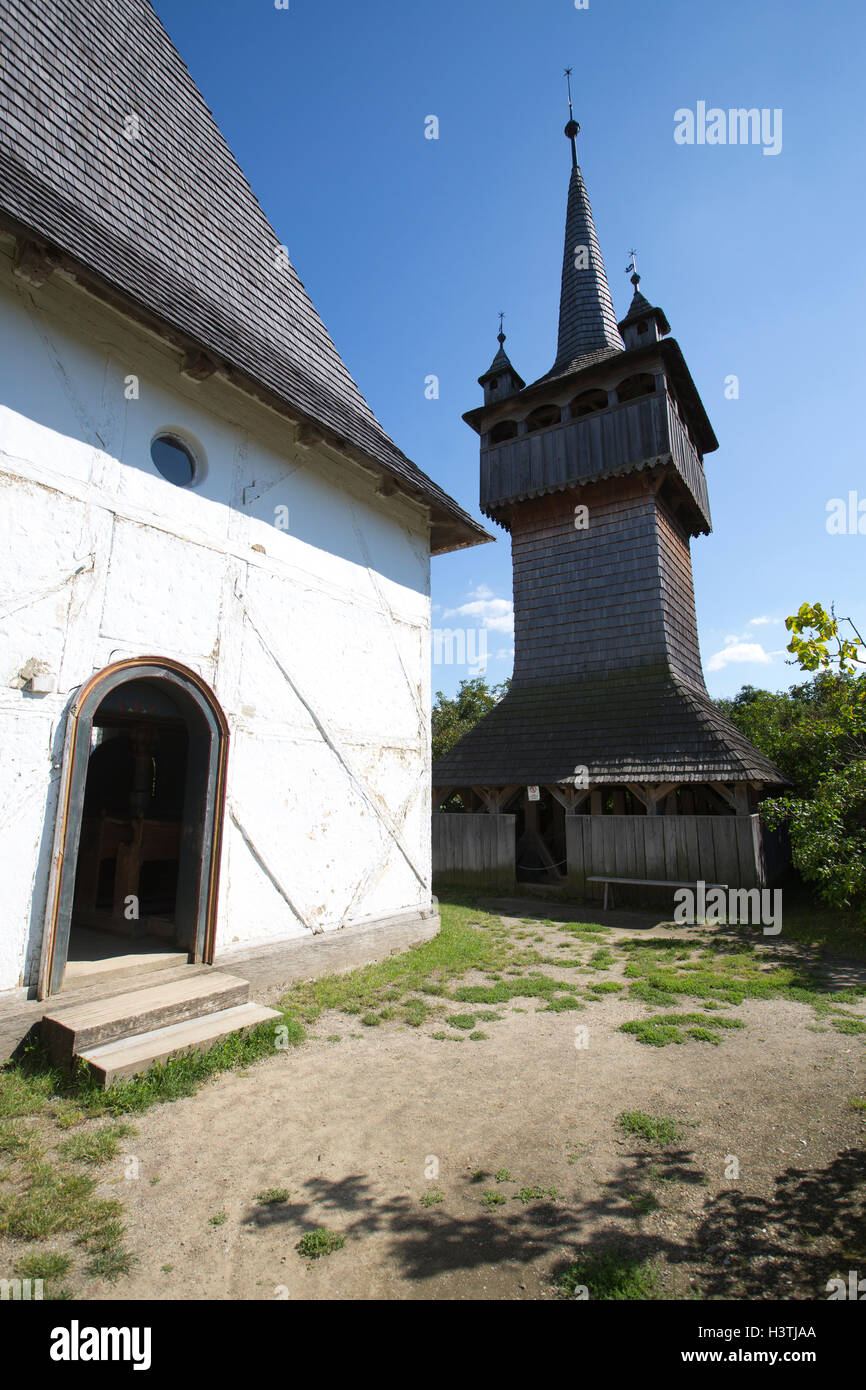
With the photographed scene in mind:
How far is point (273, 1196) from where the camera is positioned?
10.7 feet

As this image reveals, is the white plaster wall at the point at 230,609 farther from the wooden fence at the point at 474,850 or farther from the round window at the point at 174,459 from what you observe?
the wooden fence at the point at 474,850

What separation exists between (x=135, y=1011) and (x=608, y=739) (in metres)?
10.7

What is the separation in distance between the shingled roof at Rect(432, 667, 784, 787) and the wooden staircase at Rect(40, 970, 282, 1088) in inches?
353

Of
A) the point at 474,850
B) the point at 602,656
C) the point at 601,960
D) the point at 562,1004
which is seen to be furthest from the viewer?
the point at 602,656

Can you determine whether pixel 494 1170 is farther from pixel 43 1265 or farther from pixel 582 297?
pixel 582 297

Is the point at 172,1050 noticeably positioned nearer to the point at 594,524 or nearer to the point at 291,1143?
the point at 291,1143

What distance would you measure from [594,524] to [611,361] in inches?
159

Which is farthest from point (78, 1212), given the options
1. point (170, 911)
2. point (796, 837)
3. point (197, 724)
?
point (796, 837)

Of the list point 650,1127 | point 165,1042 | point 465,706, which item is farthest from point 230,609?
point 465,706

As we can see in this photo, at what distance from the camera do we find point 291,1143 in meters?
3.80

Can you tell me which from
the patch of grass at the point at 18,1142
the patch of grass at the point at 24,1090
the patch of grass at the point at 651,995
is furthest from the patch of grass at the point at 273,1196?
the patch of grass at the point at 651,995

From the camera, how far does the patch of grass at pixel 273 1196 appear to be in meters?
3.22
